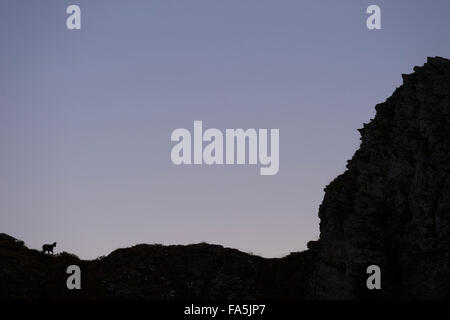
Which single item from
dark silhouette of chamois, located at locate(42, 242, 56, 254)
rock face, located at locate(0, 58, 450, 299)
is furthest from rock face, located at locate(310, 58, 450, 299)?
dark silhouette of chamois, located at locate(42, 242, 56, 254)

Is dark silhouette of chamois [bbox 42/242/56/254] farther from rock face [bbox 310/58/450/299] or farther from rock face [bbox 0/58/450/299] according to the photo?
rock face [bbox 310/58/450/299]

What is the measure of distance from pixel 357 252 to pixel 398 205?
5.15 metres

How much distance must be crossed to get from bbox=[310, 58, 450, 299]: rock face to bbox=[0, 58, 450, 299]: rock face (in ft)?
0.27

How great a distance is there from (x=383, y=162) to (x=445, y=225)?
27.8 feet

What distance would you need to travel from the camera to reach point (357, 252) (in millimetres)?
53281

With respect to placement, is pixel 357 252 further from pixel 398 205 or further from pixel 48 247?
pixel 48 247

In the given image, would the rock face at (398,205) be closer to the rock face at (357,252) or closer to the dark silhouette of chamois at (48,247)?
the rock face at (357,252)

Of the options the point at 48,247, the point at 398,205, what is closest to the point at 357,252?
the point at 398,205

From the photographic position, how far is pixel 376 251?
5297 cm

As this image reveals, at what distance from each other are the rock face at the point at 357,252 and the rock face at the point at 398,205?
0.27ft

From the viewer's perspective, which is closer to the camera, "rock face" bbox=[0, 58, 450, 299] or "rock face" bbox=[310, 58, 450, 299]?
"rock face" bbox=[310, 58, 450, 299]

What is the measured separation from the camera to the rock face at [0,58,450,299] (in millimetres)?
51719
